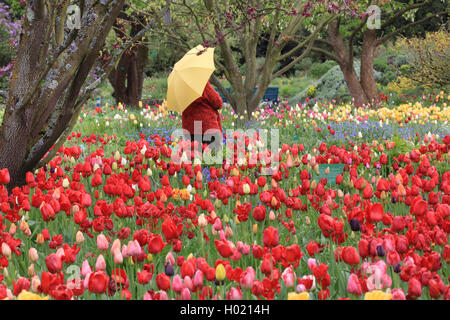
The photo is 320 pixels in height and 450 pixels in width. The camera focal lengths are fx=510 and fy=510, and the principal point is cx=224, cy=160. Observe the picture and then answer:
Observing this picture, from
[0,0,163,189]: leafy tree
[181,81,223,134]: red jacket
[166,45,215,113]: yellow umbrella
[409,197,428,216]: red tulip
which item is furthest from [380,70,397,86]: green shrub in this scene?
[409,197,428,216]: red tulip

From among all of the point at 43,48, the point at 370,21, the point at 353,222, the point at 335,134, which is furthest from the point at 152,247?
the point at 370,21

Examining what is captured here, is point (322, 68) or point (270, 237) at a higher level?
point (322, 68)

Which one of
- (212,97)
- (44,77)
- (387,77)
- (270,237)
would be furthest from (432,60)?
(270,237)

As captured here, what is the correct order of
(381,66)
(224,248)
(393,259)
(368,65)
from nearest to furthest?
1. (393,259)
2. (224,248)
3. (368,65)
4. (381,66)

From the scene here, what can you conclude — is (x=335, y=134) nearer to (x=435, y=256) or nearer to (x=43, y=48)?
(x=43, y=48)

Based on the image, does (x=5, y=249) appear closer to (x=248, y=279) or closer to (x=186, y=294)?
(x=186, y=294)

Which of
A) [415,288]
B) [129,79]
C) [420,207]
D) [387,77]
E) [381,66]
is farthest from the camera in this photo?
[381,66]

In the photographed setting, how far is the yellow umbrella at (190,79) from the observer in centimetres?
654

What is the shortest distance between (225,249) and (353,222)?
78cm

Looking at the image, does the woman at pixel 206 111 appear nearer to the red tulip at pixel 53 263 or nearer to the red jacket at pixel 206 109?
the red jacket at pixel 206 109

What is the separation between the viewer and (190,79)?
6.56m

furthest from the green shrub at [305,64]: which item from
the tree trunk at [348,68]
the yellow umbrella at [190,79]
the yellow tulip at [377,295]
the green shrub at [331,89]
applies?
the yellow tulip at [377,295]

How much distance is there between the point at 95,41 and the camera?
443cm

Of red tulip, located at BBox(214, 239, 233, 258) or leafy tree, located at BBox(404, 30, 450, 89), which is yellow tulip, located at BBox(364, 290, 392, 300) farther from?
leafy tree, located at BBox(404, 30, 450, 89)
